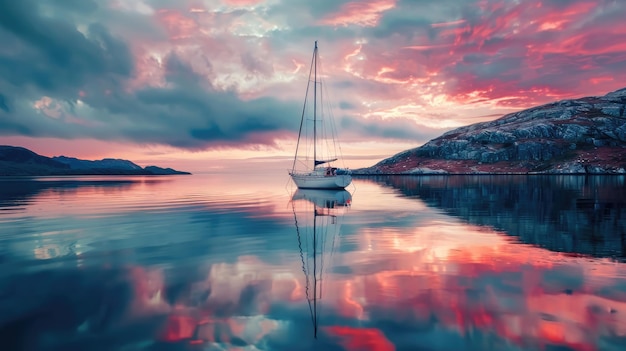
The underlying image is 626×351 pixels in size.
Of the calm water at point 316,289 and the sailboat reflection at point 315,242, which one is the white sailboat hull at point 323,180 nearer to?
the sailboat reflection at point 315,242

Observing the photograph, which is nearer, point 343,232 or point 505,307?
point 505,307

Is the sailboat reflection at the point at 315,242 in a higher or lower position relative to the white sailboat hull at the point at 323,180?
lower

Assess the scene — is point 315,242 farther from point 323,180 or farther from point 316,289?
point 323,180

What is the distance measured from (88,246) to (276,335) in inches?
719

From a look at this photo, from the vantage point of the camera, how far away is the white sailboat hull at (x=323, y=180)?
76.4 meters

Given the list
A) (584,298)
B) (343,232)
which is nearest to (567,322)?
(584,298)

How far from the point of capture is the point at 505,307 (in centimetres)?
1209

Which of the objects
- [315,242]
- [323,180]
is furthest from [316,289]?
[323,180]

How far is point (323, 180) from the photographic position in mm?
77438

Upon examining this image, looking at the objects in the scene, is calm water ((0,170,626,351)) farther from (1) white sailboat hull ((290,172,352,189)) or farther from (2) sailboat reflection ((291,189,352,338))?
(1) white sailboat hull ((290,172,352,189))

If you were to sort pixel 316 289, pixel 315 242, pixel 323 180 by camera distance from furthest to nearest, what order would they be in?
pixel 323 180 < pixel 315 242 < pixel 316 289

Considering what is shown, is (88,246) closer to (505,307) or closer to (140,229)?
(140,229)

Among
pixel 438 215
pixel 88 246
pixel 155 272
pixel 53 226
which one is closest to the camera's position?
pixel 155 272

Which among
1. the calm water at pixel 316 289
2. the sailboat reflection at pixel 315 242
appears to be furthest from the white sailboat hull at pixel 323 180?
the calm water at pixel 316 289
